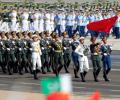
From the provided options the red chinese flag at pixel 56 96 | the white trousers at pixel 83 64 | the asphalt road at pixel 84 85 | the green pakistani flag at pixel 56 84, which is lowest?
the asphalt road at pixel 84 85

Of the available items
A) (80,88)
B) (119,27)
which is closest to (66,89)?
(80,88)

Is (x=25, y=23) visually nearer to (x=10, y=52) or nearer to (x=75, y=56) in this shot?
(x=10, y=52)

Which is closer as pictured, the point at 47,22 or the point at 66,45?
the point at 66,45

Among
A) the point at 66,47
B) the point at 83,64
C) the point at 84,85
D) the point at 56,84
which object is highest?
the point at 56,84

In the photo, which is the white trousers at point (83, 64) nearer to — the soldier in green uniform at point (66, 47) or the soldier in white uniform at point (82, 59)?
the soldier in white uniform at point (82, 59)

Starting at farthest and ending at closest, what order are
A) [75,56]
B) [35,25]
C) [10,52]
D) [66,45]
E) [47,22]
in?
1. [47,22]
2. [35,25]
3. [10,52]
4. [66,45]
5. [75,56]

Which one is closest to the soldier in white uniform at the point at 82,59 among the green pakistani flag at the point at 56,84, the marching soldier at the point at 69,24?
the green pakistani flag at the point at 56,84

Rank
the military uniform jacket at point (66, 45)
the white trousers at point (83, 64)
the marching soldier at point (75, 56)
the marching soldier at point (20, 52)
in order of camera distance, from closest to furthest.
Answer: the white trousers at point (83, 64), the marching soldier at point (75, 56), the military uniform jacket at point (66, 45), the marching soldier at point (20, 52)

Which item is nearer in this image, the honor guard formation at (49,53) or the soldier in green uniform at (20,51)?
the honor guard formation at (49,53)

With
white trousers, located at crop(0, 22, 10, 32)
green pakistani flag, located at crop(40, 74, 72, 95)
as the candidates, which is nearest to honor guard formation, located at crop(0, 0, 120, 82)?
green pakistani flag, located at crop(40, 74, 72, 95)

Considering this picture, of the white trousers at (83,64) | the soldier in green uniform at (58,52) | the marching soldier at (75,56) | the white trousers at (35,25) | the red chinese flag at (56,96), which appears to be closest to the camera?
the red chinese flag at (56,96)

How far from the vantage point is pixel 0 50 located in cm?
1922

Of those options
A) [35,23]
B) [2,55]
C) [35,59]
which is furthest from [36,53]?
[35,23]

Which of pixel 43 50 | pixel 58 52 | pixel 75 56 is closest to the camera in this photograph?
pixel 75 56
